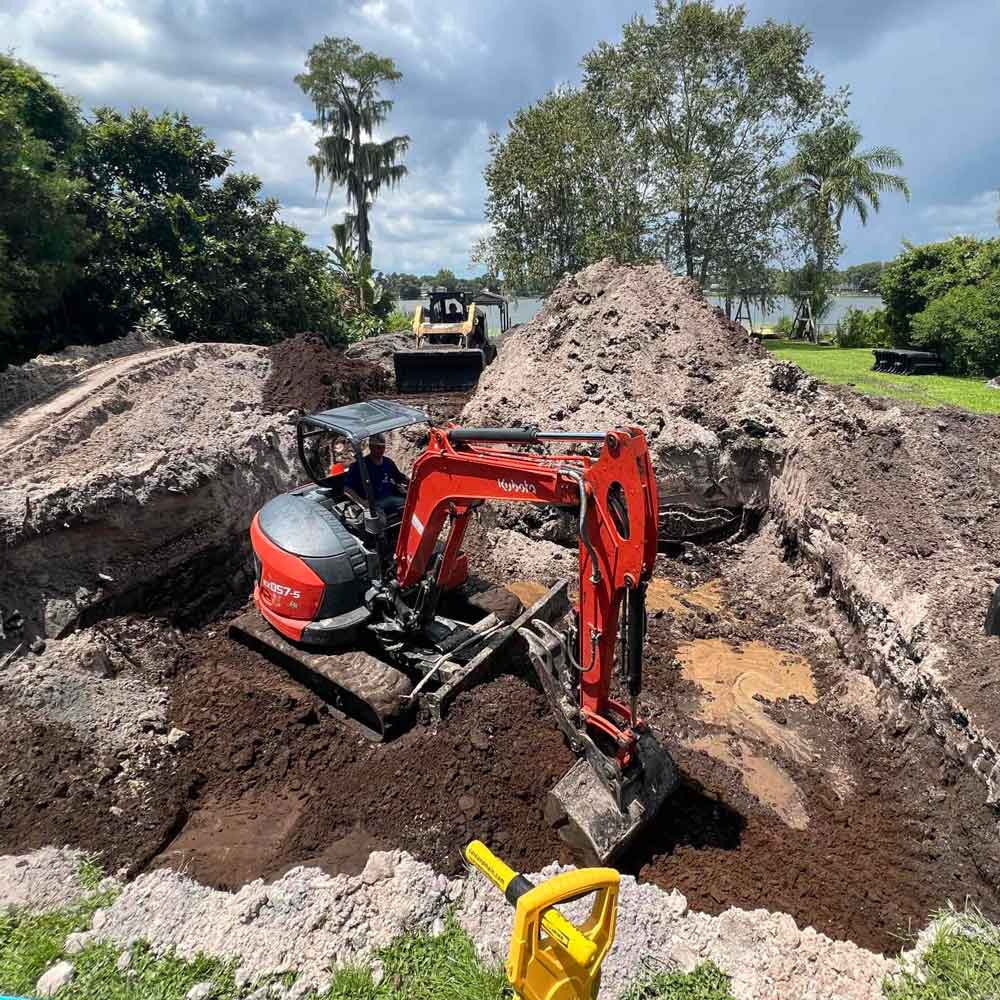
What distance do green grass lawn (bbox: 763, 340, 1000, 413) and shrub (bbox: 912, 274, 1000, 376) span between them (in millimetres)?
699

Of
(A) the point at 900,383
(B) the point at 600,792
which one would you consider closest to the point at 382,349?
(A) the point at 900,383

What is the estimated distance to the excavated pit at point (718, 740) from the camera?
14.0ft

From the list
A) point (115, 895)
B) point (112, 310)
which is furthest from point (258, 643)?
point (112, 310)

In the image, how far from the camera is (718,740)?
5.55 m

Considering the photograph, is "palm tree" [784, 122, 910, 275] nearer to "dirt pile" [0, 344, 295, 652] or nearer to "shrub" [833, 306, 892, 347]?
"shrub" [833, 306, 892, 347]

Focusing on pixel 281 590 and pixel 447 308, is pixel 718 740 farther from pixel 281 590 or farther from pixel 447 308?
pixel 447 308

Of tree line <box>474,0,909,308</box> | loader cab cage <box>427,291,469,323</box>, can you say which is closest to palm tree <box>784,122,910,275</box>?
tree line <box>474,0,909,308</box>

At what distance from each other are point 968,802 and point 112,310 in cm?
1749

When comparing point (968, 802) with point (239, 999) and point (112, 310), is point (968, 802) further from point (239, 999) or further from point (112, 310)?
point (112, 310)

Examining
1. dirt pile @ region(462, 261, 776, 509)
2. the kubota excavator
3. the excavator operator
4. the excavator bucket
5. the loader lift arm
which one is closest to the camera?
the loader lift arm

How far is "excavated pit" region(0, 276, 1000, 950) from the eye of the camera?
4266mm

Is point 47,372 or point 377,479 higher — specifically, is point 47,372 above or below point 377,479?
above

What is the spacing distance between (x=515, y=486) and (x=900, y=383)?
15890mm

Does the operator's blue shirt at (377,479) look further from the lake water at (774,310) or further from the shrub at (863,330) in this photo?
the shrub at (863,330)
